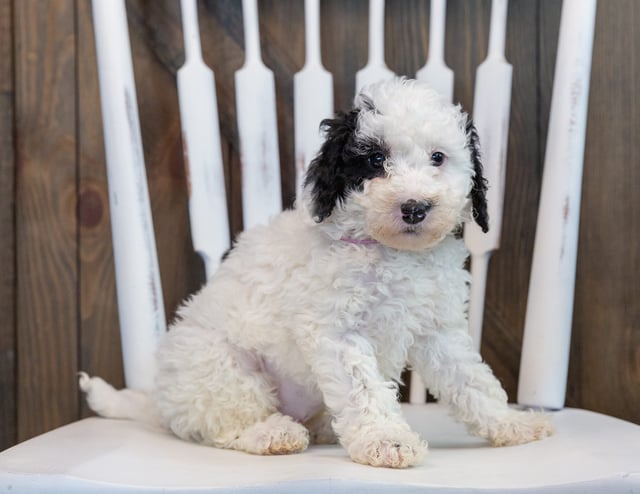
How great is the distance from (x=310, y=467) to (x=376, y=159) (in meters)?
0.36

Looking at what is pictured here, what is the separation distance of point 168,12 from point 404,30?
1.35 ft

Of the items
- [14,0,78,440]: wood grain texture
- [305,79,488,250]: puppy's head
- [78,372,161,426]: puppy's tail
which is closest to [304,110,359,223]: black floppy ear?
[305,79,488,250]: puppy's head

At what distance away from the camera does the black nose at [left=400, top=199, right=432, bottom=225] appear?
89 centimetres

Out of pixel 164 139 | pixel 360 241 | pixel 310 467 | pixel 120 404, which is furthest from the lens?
pixel 164 139

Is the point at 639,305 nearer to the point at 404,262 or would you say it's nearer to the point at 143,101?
the point at 404,262

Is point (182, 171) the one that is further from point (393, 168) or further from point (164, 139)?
point (393, 168)

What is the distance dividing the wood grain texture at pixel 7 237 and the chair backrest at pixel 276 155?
361mm

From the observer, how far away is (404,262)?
38.6 inches

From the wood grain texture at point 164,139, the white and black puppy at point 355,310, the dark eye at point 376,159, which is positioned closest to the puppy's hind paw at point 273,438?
the white and black puppy at point 355,310

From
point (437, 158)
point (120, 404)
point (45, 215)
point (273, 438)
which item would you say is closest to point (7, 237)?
point (45, 215)

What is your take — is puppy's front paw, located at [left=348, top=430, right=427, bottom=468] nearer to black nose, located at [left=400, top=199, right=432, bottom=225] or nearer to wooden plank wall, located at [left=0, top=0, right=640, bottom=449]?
black nose, located at [left=400, top=199, right=432, bottom=225]

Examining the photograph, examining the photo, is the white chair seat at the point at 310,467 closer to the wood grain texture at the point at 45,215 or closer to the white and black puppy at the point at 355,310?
the white and black puppy at the point at 355,310

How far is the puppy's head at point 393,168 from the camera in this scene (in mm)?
907

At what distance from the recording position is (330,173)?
3.12 ft
